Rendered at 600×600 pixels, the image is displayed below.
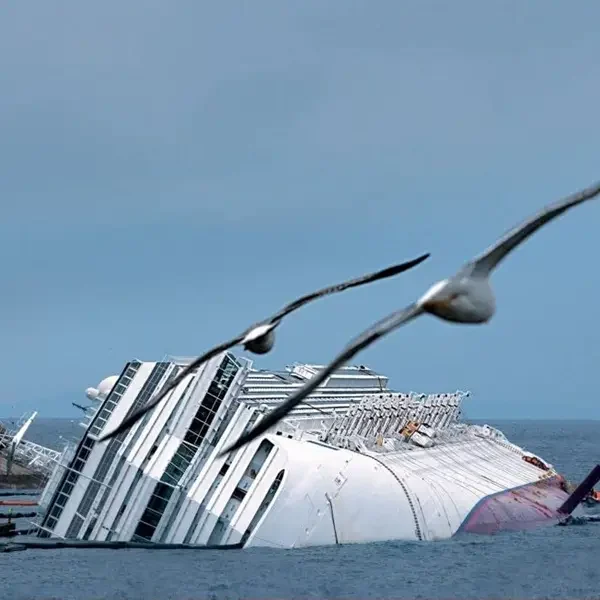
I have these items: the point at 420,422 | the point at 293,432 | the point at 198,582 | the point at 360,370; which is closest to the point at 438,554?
the point at 293,432

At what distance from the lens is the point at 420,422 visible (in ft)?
224

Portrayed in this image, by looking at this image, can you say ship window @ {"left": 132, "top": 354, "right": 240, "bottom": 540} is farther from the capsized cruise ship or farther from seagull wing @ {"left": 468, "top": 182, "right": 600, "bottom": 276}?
seagull wing @ {"left": 468, "top": 182, "right": 600, "bottom": 276}

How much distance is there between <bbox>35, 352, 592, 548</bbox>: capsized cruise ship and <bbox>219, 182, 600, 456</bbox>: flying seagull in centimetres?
3105

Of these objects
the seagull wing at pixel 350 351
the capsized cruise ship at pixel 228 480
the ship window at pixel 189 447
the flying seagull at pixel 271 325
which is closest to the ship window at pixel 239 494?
the capsized cruise ship at pixel 228 480

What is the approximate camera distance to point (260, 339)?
15.4 meters

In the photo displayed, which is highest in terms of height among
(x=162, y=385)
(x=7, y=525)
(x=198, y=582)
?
(x=162, y=385)

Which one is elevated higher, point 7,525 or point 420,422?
point 420,422

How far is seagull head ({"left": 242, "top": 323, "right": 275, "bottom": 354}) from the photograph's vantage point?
15281 mm

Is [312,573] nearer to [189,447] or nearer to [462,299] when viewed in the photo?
[189,447]

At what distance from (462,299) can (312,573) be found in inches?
1110

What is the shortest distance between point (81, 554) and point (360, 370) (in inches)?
1409

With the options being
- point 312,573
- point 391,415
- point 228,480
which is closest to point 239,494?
point 228,480

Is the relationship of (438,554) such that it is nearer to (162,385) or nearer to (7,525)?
(162,385)

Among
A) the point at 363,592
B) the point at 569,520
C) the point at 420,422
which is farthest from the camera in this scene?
the point at 420,422
